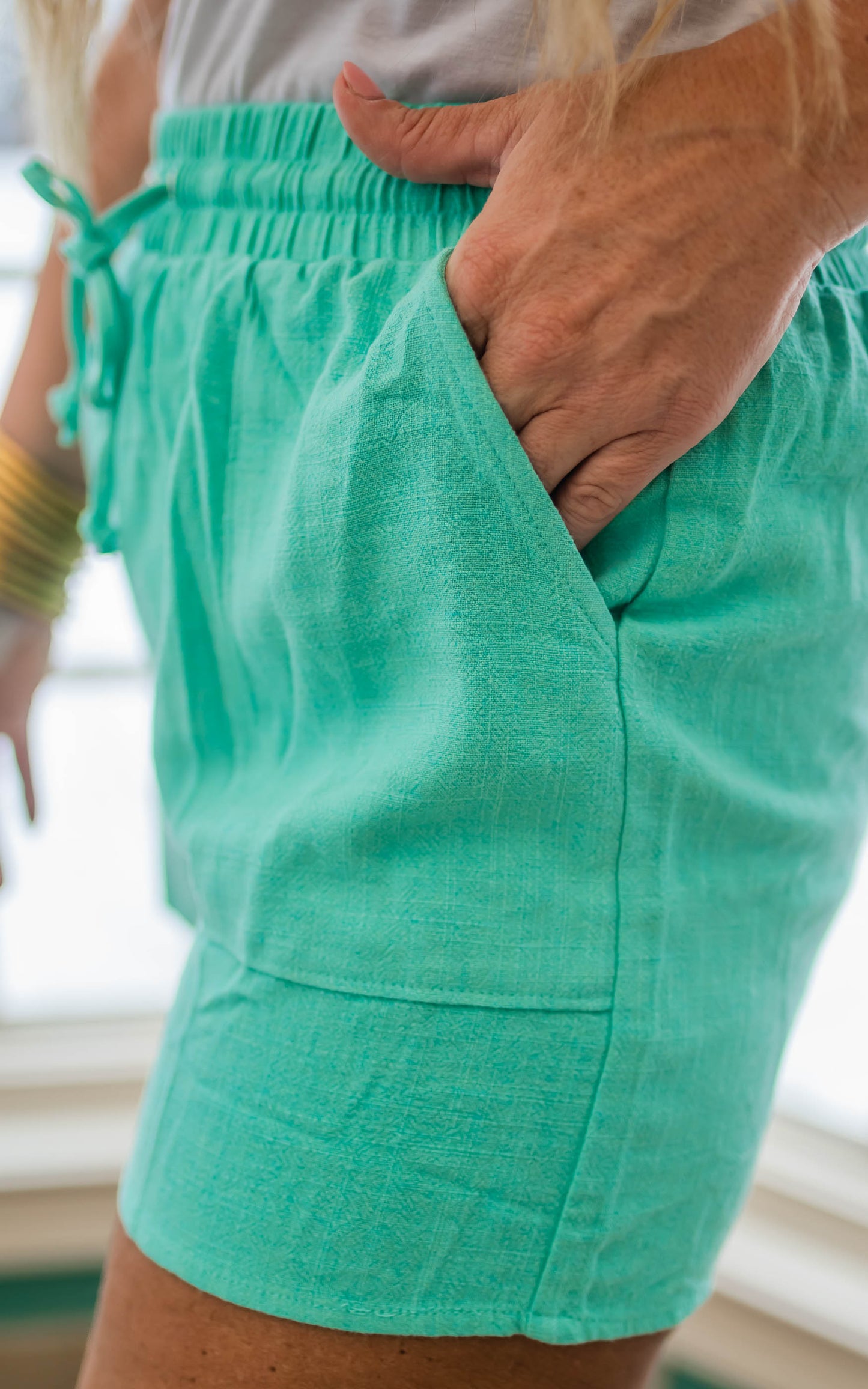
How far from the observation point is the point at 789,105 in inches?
15.6

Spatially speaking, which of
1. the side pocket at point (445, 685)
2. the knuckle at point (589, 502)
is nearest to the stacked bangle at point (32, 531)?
the side pocket at point (445, 685)

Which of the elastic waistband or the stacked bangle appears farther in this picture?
the stacked bangle

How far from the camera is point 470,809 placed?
1.46ft

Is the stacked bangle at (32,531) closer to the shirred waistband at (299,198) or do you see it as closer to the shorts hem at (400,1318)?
the shirred waistband at (299,198)

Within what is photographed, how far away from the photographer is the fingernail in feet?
1.55

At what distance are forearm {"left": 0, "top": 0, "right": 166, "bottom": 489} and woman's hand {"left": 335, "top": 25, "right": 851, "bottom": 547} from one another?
39cm

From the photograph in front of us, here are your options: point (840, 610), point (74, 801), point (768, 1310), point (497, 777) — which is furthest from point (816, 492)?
point (74, 801)

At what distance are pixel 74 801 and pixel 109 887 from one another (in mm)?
124

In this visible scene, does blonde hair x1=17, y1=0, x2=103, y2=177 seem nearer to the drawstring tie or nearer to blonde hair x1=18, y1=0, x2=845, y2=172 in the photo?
the drawstring tie

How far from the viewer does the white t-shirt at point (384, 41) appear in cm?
43

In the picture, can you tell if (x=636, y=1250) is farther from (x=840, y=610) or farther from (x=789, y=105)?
(x=789, y=105)

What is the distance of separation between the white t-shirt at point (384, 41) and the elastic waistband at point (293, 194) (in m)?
0.01

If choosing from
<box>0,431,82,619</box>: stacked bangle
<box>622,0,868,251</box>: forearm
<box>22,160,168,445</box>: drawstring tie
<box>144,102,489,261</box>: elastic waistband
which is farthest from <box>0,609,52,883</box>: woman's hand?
<box>622,0,868,251</box>: forearm

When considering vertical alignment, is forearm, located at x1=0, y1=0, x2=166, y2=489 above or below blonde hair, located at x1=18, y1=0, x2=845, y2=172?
below
